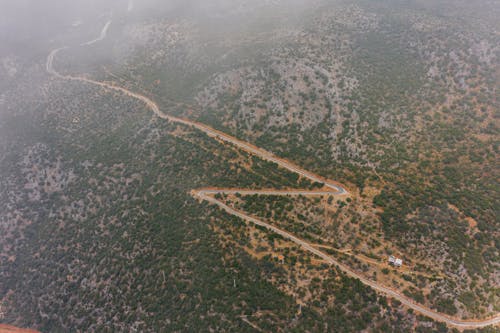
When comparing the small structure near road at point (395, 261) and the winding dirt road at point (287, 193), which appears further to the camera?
the small structure near road at point (395, 261)

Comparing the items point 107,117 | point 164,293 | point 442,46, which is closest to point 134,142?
point 107,117

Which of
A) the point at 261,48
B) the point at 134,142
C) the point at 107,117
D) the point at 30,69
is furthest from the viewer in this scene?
the point at 30,69

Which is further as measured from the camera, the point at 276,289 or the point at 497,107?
the point at 497,107

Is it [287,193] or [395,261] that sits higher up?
[287,193]

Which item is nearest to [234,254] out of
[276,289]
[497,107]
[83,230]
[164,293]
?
[276,289]

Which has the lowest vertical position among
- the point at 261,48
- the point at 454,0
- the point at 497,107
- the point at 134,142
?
the point at 134,142

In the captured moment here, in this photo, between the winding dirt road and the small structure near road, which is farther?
the small structure near road

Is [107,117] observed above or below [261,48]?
below

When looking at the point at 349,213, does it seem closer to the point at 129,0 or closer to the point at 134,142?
the point at 134,142

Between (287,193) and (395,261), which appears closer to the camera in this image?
(395,261)

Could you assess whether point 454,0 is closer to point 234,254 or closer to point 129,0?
point 234,254

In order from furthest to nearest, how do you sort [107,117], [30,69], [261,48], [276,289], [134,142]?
[30,69], [261,48], [107,117], [134,142], [276,289]
